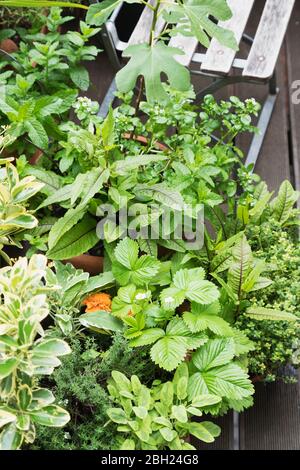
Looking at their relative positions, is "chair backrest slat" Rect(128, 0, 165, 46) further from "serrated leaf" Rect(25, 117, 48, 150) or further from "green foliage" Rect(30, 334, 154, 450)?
"green foliage" Rect(30, 334, 154, 450)

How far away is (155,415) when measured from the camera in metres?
1.49

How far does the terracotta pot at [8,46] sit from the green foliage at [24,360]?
115 centimetres

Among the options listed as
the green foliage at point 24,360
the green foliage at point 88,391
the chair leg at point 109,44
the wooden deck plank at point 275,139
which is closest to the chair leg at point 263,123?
the wooden deck plank at point 275,139

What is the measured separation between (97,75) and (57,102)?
85 centimetres

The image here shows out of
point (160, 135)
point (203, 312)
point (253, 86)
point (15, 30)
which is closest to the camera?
point (203, 312)

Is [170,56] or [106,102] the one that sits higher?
[170,56]

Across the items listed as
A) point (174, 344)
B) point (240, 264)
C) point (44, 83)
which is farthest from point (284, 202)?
point (44, 83)

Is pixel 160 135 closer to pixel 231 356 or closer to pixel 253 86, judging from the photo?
pixel 231 356

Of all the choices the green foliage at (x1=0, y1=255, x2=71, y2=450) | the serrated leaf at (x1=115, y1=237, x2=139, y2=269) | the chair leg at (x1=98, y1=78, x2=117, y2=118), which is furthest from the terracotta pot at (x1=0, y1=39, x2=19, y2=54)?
the green foliage at (x1=0, y1=255, x2=71, y2=450)

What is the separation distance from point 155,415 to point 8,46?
146cm

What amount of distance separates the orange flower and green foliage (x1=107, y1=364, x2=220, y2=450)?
0.22 metres

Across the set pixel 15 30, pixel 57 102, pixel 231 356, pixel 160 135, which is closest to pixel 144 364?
pixel 231 356

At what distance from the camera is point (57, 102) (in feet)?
6.10

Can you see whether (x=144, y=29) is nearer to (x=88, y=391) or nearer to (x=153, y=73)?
(x=153, y=73)
